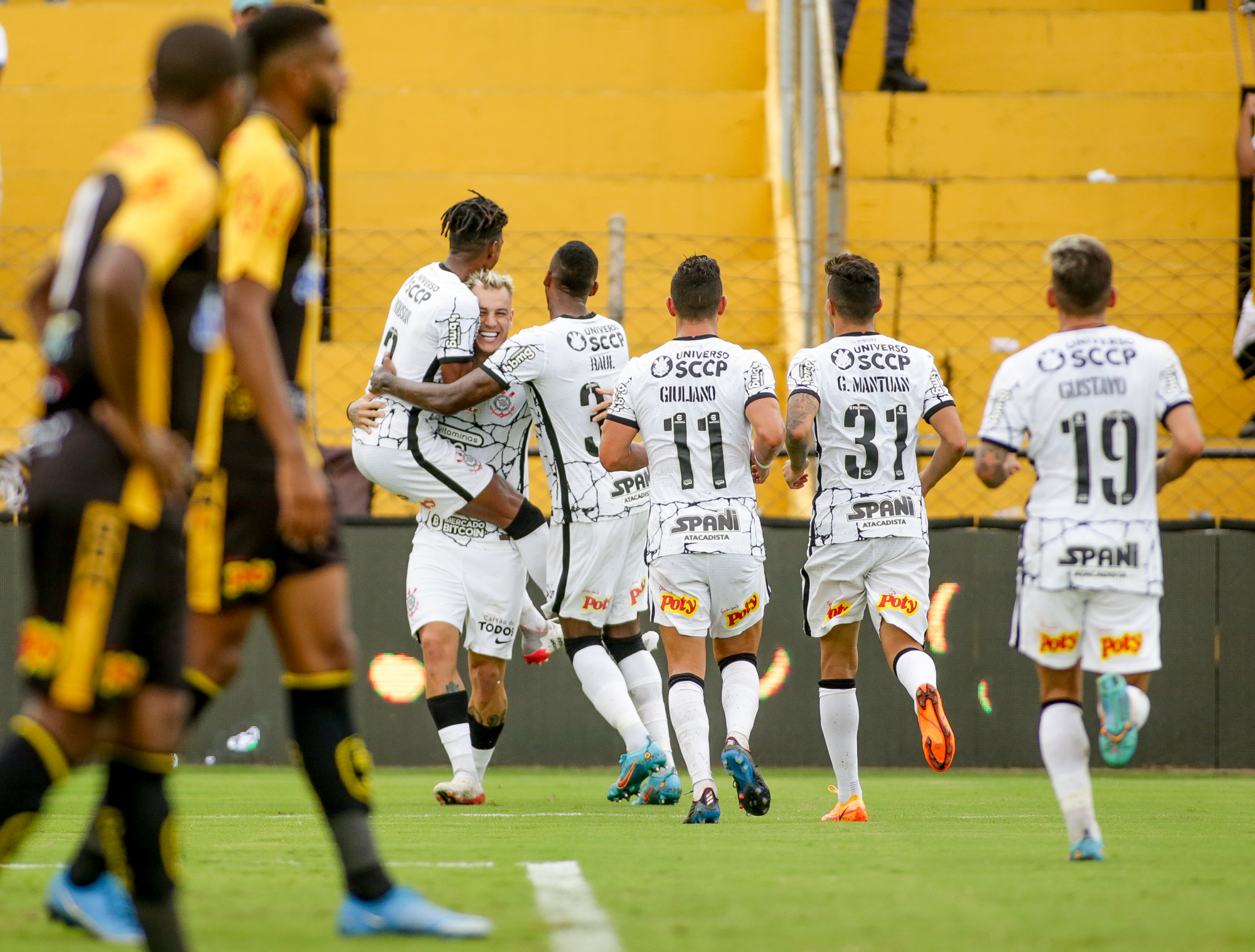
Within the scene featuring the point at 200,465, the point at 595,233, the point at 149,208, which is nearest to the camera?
the point at 149,208

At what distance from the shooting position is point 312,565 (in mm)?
3697

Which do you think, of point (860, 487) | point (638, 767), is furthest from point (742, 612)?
point (638, 767)

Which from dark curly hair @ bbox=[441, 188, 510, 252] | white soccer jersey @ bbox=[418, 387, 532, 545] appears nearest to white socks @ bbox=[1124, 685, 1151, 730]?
white soccer jersey @ bbox=[418, 387, 532, 545]

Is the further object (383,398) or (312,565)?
(383,398)

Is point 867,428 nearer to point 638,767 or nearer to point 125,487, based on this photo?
point 638,767

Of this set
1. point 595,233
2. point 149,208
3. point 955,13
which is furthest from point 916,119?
point 149,208

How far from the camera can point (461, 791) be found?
7.23 meters

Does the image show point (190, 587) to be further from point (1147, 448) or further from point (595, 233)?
point (595, 233)

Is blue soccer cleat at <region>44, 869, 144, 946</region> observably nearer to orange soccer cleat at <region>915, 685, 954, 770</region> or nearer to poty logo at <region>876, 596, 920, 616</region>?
orange soccer cleat at <region>915, 685, 954, 770</region>

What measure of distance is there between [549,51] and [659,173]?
5.20 feet

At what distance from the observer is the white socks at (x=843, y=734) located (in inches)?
256

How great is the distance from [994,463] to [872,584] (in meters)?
1.67

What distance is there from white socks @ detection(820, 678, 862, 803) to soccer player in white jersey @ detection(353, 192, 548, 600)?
59.6 inches

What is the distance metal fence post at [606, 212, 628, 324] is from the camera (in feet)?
32.8
